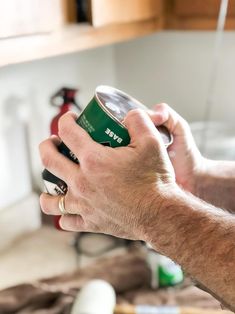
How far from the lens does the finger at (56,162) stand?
0.71 metres

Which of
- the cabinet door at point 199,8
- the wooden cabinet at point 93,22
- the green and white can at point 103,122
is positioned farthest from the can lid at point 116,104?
the cabinet door at point 199,8

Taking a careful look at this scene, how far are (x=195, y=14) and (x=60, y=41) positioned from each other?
54cm

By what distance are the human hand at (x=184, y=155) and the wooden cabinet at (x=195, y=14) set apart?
2.00 feet

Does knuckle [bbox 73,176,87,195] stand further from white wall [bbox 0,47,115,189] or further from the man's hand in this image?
white wall [bbox 0,47,115,189]

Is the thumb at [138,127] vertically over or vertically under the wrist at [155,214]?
over

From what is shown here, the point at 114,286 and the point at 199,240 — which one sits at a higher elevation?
the point at 199,240

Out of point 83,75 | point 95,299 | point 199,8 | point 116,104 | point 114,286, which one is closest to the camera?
point 116,104

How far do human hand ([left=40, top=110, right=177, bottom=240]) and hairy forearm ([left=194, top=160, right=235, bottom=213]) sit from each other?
25 cm

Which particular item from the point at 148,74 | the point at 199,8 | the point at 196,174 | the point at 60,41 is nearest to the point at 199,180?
the point at 196,174

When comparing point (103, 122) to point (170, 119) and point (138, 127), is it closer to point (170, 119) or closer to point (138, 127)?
point (138, 127)

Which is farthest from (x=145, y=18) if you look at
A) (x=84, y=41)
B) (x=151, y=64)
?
(x=151, y=64)

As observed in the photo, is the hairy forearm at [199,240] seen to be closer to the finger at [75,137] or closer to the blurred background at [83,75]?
the finger at [75,137]

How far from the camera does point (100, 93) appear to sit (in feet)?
2.37

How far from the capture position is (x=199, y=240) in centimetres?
63
